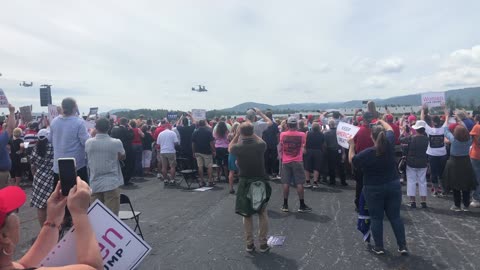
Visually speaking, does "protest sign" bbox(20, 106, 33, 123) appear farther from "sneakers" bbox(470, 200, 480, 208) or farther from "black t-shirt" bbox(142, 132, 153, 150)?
"sneakers" bbox(470, 200, 480, 208)

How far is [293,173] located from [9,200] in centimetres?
656

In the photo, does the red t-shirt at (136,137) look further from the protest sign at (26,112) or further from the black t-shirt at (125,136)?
the protest sign at (26,112)

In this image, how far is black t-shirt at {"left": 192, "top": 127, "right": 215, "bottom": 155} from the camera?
1099 centimetres

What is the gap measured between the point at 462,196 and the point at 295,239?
420 cm

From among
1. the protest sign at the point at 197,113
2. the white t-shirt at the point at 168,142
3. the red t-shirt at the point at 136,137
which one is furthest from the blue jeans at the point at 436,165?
the red t-shirt at the point at 136,137

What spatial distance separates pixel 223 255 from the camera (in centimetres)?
543

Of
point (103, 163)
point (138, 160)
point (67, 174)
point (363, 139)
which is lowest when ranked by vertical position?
point (138, 160)

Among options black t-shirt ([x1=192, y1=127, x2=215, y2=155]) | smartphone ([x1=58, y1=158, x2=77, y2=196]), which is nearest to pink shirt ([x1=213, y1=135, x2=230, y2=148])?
black t-shirt ([x1=192, y1=127, x2=215, y2=155])

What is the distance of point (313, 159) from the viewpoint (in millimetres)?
10641

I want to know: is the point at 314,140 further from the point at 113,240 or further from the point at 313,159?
the point at 113,240

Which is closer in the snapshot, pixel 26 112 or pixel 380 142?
pixel 380 142

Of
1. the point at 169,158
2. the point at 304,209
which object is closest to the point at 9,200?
the point at 304,209

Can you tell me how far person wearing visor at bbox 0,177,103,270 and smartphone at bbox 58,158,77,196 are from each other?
0.07 metres

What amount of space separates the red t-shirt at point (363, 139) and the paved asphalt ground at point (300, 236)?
4.60ft
